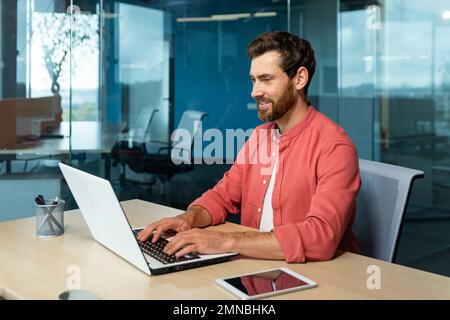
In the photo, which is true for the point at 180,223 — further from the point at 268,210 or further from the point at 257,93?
the point at 257,93

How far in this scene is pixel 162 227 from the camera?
1.80 metres

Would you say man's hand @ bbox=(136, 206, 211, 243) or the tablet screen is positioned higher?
man's hand @ bbox=(136, 206, 211, 243)

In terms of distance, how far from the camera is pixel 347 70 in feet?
16.2

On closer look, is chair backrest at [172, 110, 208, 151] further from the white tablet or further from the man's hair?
the white tablet

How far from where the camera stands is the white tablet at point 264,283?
4.29ft

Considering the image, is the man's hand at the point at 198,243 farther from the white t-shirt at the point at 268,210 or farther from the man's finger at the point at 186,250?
the white t-shirt at the point at 268,210

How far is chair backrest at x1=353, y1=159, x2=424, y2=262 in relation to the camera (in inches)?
71.6

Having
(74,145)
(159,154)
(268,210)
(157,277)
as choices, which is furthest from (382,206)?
(159,154)

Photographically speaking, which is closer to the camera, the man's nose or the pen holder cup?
the pen holder cup

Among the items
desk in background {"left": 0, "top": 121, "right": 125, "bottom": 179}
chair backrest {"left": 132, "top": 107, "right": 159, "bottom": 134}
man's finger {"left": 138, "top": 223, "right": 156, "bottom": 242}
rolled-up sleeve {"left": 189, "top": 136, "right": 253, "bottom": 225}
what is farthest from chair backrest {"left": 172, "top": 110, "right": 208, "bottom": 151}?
man's finger {"left": 138, "top": 223, "right": 156, "bottom": 242}

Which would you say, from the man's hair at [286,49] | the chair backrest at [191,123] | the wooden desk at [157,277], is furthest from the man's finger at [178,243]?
the chair backrest at [191,123]

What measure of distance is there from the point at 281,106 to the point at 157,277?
83cm
